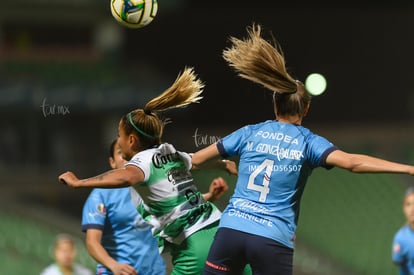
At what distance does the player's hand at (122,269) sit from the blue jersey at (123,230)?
54cm

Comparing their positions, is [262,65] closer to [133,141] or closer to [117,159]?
[133,141]

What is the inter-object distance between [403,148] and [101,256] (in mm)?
15563

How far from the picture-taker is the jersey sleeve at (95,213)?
6.70 metres

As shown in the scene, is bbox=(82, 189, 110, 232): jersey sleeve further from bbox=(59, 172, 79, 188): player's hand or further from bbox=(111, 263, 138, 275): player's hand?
bbox=(59, 172, 79, 188): player's hand

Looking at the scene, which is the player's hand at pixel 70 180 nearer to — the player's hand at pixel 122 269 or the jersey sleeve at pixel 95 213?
the player's hand at pixel 122 269

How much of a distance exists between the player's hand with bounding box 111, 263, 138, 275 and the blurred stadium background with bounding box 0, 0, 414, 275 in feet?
23.3

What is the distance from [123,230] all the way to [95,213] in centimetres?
26

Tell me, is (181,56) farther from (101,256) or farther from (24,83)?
(101,256)

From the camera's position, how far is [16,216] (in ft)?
56.5

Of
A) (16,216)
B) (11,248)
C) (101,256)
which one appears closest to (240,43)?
(101,256)

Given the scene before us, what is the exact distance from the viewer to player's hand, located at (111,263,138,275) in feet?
20.0

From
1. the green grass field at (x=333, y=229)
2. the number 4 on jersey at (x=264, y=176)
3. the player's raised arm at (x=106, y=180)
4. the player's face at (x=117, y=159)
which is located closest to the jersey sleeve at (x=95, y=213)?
the player's face at (x=117, y=159)

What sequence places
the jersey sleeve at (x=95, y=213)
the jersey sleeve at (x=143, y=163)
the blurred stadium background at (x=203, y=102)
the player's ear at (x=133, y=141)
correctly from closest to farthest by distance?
the jersey sleeve at (x=143, y=163) < the player's ear at (x=133, y=141) < the jersey sleeve at (x=95, y=213) < the blurred stadium background at (x=203, y=102)

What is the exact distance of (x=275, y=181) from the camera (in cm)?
517
